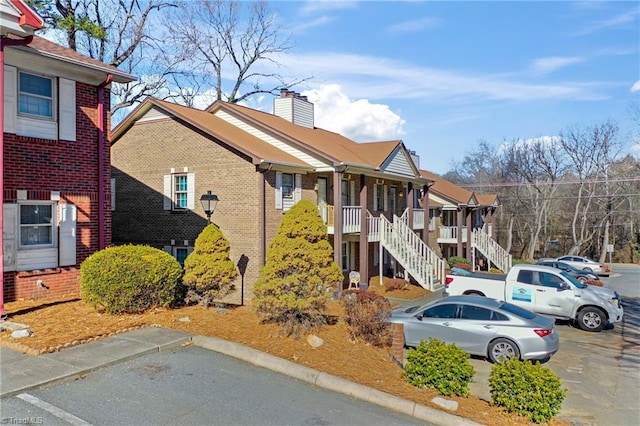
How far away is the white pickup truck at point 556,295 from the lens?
14.6m

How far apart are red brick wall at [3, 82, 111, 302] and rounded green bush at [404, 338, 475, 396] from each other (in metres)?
9.12

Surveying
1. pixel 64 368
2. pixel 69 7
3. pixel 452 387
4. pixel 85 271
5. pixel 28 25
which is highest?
pixel 69 7

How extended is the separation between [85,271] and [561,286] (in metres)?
13.7

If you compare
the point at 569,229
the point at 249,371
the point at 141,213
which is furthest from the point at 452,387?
the point at 569,229

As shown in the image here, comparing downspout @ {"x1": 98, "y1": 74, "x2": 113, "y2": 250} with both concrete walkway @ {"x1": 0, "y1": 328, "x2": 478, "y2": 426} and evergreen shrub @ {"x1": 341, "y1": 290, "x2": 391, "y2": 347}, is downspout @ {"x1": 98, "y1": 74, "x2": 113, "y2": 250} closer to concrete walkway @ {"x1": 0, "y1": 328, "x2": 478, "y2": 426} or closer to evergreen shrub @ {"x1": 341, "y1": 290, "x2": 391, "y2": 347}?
concrete walkway @ {"x1": 0, "y1": 328, "x2": 478, "y2": 426}

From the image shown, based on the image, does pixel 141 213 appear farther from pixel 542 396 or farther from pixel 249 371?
pixel 542 396

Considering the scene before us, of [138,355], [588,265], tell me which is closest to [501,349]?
[138,355]

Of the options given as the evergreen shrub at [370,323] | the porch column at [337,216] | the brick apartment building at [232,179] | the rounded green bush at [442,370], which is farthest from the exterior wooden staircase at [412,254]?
the rounded green bush at [442,370]

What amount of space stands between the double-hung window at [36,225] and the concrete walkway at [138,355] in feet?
14.8

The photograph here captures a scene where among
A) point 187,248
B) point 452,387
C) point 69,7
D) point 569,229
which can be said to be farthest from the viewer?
point 569,229

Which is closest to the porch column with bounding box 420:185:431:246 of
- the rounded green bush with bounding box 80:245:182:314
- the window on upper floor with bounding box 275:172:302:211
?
the window on upper floor with bounding box 275:172:302:211

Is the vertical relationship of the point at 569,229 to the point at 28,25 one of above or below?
below

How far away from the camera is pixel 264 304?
967cm

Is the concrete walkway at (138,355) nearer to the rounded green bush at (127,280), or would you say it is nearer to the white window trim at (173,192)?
the rounded green bush at (127,280)
